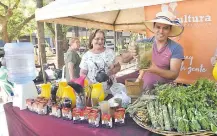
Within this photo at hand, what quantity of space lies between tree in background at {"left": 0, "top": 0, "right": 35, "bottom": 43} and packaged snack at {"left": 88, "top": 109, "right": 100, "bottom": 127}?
8713mm

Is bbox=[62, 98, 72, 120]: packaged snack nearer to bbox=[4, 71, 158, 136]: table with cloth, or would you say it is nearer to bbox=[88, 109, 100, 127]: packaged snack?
bbox=[4, 71, 158, 136]: table with cloth

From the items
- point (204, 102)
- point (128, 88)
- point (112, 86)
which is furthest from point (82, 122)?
point (204, 102)

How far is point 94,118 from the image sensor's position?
1.48m

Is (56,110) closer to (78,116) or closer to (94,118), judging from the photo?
(78,116)

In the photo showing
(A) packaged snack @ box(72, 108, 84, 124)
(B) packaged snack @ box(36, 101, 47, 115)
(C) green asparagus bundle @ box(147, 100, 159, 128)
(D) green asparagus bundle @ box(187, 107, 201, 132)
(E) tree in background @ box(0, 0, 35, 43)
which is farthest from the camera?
(E) tree in background @ box(0, 0, 35, 43)

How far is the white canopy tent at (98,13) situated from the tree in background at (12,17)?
568 centimetres

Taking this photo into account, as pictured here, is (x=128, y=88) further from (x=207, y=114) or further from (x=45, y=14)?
(x=45, y=14)

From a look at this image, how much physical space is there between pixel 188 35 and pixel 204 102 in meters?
1.41

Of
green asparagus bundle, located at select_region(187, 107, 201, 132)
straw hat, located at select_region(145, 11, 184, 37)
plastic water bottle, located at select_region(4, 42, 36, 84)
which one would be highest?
straw hat, located at select_region(145, 11, 184, 37)

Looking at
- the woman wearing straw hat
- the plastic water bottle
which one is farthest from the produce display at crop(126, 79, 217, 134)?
the plastic water bottle

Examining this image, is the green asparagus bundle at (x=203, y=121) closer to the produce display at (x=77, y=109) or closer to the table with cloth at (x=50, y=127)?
the table with cloth at (x=50, y=127)

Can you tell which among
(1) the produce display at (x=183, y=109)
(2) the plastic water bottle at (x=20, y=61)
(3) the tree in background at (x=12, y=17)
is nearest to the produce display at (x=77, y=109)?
(1) the produce display at (x=183, y=109)

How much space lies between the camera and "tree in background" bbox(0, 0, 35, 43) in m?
9.25

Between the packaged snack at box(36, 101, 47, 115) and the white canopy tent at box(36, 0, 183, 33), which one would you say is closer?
the packaged snack at box(36, 101, 47, 115)
